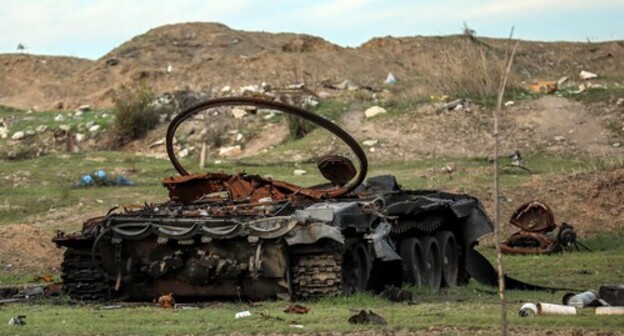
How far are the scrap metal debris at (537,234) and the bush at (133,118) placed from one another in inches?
805

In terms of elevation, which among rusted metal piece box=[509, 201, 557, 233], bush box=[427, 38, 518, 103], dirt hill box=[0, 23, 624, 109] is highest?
dirt hill box=[0, 23, 624, 109]

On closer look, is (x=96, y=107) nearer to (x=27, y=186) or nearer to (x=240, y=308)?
(x=27, y=186)

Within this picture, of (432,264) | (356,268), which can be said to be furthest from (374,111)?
(356,268)

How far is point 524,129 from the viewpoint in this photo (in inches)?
1436

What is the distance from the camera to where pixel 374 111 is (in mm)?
39594

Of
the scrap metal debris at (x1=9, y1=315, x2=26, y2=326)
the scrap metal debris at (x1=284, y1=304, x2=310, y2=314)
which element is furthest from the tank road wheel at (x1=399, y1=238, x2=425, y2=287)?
the scrap metal debris at (x1=9, y1=315, x2=26, y2=326)

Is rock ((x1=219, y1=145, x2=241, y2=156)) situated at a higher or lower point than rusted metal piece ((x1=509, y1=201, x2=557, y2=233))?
higher

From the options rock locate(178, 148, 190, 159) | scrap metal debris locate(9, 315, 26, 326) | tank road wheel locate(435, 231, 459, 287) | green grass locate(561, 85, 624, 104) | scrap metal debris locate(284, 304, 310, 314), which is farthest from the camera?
rock locate(178, 148, 190, 159)

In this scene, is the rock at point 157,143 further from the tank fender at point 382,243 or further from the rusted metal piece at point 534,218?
the tank fender at point 382,243

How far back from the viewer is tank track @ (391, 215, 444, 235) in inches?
675

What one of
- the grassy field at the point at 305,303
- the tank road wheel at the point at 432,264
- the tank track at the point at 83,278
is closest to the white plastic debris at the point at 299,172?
the grassy field at the point at 305,303

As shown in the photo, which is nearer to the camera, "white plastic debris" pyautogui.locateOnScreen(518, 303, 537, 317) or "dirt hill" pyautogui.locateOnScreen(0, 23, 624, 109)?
"white plastic debris" pyautogui.locateOnScreen(518, 303, 537, 317)

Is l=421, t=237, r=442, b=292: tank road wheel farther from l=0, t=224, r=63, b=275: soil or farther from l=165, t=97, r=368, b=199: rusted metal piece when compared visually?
l=0, t=224, r=63, b=275: soil

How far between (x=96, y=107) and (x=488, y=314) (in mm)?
44277
